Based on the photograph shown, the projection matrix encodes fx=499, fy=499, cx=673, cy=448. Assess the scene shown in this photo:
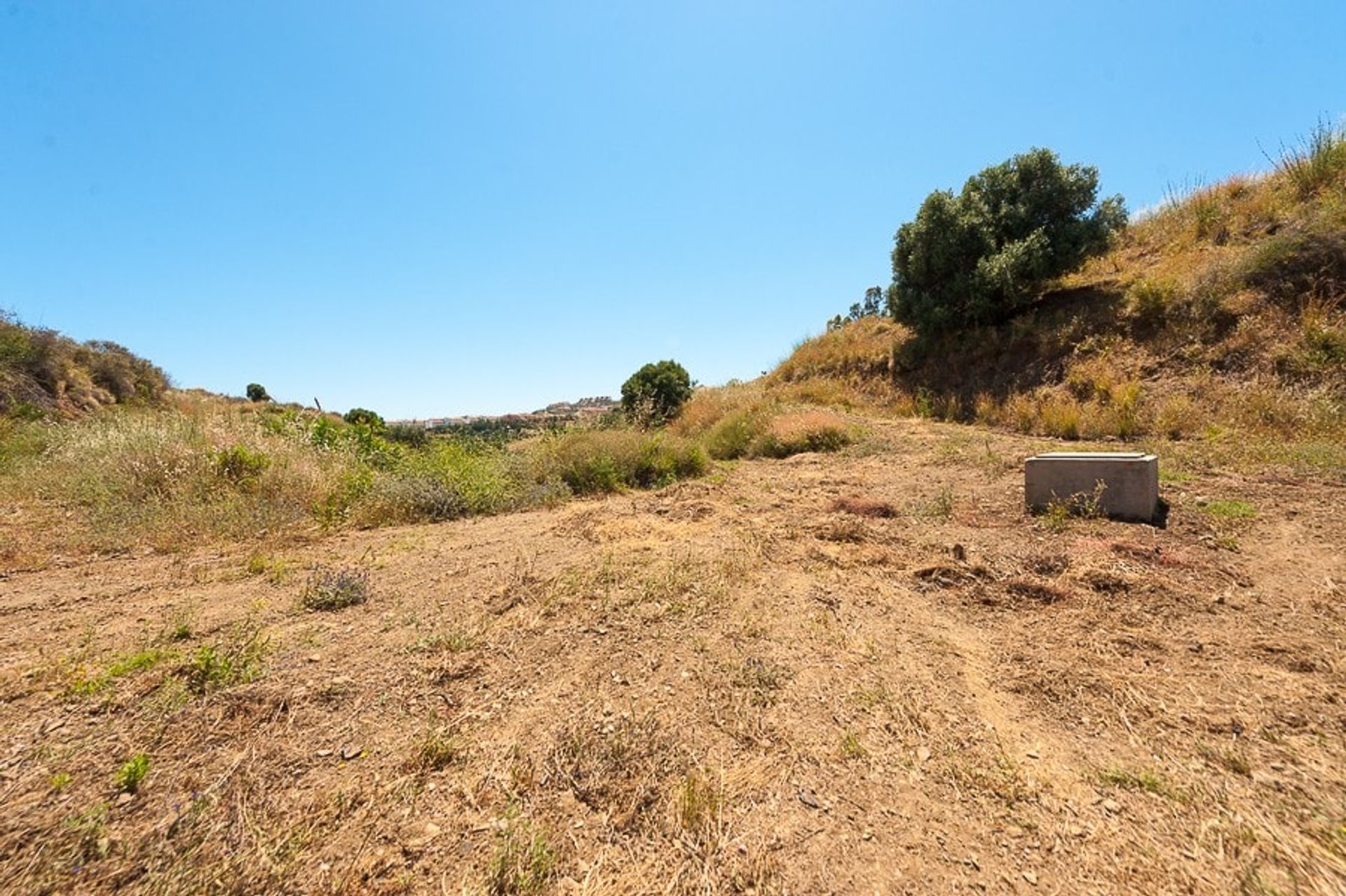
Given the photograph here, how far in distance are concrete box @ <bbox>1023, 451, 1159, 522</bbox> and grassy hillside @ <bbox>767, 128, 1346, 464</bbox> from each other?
9.20 feet

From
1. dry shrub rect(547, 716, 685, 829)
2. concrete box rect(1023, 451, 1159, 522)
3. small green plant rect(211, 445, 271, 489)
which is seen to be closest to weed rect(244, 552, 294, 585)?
small green plant rect(211, 445, 271, 489)

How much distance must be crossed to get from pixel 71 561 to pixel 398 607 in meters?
3.23

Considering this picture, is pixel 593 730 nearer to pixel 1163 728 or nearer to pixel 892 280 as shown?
pixel 1163 728

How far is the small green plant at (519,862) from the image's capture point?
1404 mm

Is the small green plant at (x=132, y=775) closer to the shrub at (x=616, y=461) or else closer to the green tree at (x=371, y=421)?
the shrub at (x=616, y=461)

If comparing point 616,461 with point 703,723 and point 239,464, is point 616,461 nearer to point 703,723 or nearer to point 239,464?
point 239,464

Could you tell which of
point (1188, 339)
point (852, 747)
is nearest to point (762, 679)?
point (852, 747)

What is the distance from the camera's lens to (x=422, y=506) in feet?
18.8

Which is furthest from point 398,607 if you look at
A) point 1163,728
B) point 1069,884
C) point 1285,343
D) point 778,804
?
point 1285,343

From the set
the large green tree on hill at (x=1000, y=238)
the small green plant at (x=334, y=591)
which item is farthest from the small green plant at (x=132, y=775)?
the large green tree on hill at (x=1000, y=238)

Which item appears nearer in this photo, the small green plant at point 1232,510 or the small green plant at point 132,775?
the small green plant at point 132,775

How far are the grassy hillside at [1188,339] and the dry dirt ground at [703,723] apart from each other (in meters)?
4.26

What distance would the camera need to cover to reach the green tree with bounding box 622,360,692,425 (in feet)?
48.3

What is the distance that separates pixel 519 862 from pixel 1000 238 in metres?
14.2
